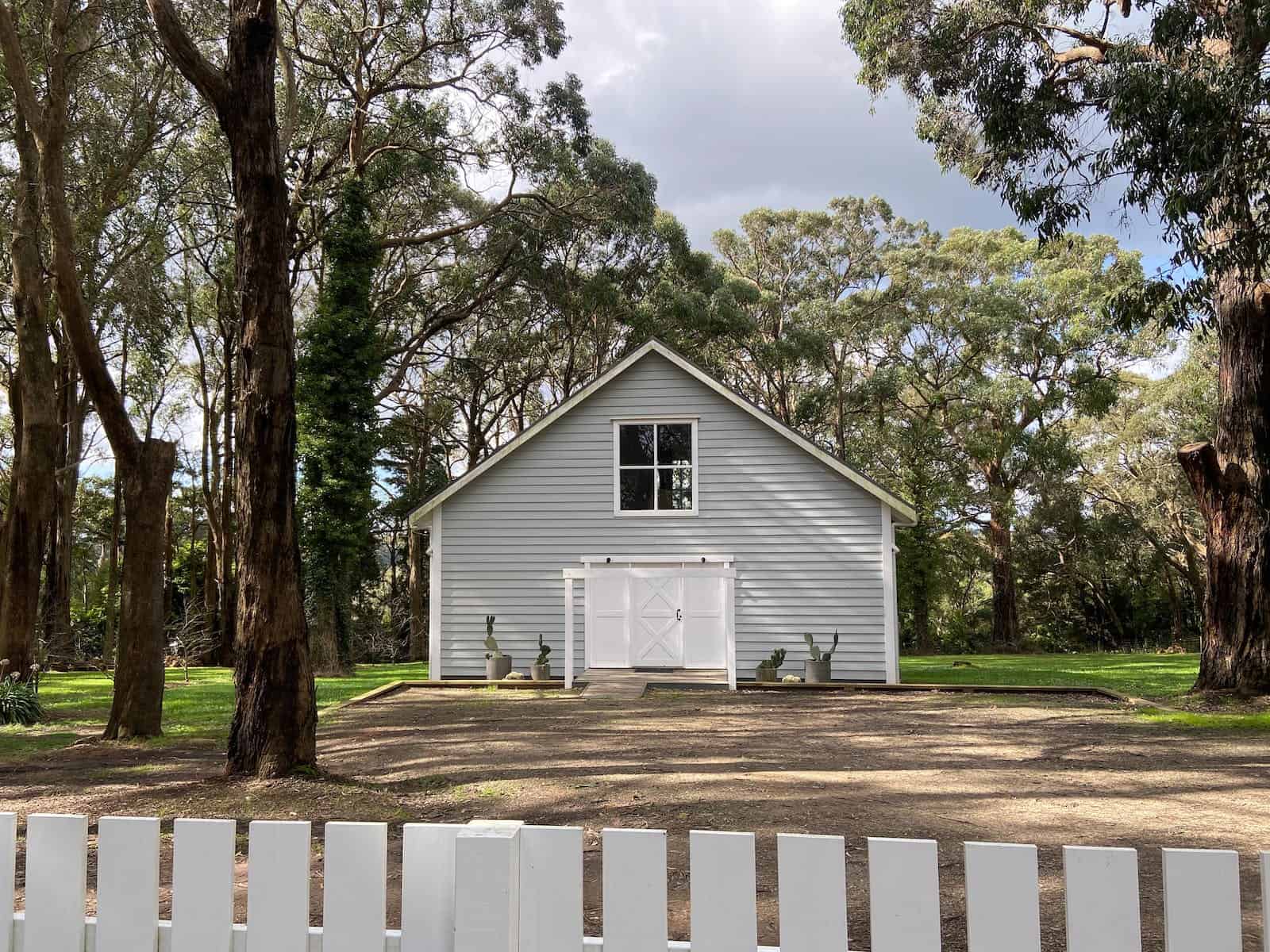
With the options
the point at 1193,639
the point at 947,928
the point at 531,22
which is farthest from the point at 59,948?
the point at 1193,639

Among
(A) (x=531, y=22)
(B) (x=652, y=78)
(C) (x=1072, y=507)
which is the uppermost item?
(B) (x=652, y=78)

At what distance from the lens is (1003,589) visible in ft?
107

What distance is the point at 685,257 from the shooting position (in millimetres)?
31031

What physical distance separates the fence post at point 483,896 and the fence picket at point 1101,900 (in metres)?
1.01

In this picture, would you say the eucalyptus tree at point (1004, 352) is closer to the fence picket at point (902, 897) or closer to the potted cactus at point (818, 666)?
the potted cactus at point (818, 666)

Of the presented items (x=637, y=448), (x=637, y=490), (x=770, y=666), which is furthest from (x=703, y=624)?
(x=637, y=448)

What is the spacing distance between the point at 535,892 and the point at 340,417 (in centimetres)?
2041

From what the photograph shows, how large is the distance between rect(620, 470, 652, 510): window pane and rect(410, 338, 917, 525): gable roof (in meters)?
1.79

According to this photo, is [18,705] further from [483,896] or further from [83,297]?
[483,896]

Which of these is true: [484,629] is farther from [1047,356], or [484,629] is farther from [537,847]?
[1047,356]

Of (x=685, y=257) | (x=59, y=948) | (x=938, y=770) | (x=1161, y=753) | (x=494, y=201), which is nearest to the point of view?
(x=59, y=948)

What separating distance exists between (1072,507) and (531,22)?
2262 cm

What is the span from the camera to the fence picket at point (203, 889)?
1911 millimetres

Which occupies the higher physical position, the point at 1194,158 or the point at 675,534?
the point at 1194,158
